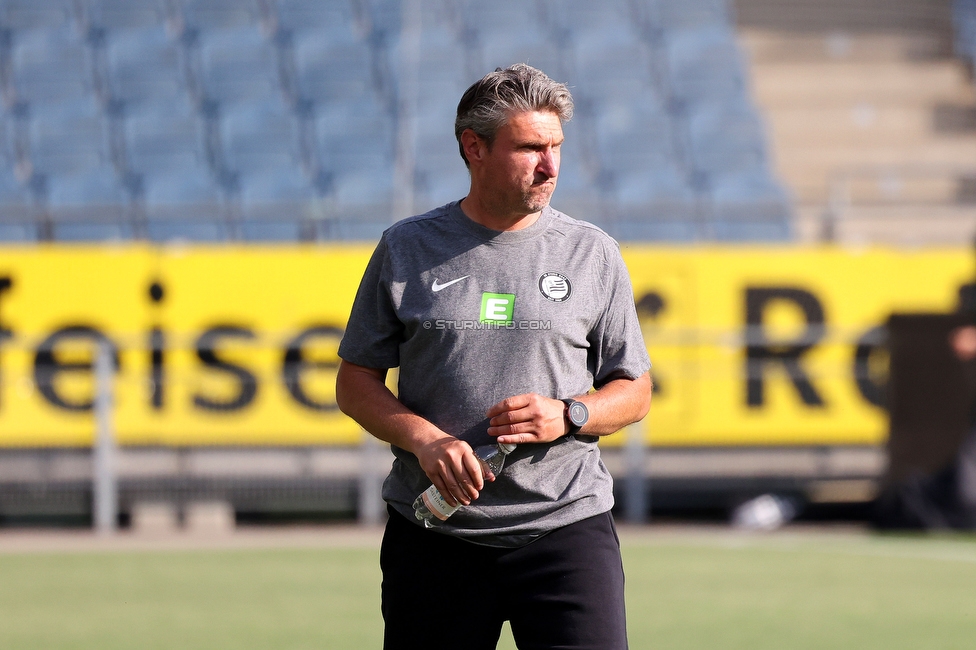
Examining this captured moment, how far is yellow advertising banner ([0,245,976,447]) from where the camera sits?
39.7 feet

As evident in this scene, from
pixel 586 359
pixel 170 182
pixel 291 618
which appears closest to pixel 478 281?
pixel 586 359

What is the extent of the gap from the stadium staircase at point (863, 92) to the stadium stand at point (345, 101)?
1.44ft

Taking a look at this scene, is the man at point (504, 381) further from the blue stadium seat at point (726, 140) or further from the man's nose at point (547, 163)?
the blue stadium seat at point (726, 140)

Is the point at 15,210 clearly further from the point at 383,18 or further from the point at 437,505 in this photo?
the point at 437,505

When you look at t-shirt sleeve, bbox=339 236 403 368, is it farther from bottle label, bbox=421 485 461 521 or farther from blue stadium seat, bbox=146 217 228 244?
blue stadium seat, bbox=146 217 228 244

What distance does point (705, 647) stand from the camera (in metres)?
6.56

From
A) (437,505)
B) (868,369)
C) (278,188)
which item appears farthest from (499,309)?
(278,188)

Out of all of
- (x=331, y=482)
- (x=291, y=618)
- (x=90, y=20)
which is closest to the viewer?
(x=291, y=618)

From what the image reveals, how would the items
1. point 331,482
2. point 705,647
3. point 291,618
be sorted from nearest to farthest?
point 705,647 → point 291,618 → point 331,482

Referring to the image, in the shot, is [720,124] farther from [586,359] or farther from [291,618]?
[586,359]

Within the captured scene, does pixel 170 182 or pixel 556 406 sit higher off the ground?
pixel 170 182

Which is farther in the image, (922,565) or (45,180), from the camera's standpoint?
(45,180)

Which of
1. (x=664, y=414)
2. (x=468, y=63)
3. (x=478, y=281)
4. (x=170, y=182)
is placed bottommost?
(x=664, y=414)

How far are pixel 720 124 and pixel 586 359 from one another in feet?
53.5
